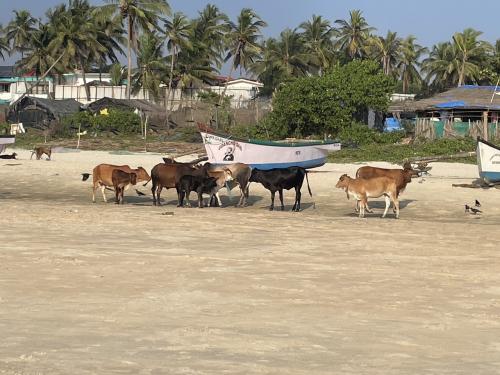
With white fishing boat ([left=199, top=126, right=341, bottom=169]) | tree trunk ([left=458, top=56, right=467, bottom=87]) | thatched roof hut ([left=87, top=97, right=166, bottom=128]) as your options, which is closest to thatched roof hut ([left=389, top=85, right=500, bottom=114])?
tree trunk ([left=458, top=56, right=467, bottom=87])

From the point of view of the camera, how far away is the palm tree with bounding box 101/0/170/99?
211 feet

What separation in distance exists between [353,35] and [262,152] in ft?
190

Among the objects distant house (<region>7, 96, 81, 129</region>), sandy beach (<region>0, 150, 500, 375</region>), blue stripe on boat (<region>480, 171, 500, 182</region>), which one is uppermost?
distant house (<region>7, 96, 81, 129</region>)

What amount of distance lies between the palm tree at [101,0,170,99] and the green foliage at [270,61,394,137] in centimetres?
2184

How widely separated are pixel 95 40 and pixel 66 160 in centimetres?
3805

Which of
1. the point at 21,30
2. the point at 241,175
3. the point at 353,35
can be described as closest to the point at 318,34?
the point at 353,35

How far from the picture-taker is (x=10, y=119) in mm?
63031

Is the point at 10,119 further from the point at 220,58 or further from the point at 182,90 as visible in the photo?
the point at 220,58

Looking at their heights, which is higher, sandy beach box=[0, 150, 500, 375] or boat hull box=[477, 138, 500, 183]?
boat hull box=[477, 138, 500, 183]

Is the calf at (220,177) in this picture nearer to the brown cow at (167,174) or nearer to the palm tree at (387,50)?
the brown cow at (167,174)

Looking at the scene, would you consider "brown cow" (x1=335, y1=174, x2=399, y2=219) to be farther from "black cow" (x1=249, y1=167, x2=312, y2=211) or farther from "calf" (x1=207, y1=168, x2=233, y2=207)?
"calf" (x1=207, y1=168, x2=233, y2=207)

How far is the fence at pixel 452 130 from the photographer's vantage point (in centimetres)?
4069

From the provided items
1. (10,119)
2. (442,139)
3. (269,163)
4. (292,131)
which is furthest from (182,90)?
(269,163)

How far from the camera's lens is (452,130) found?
41.0 m
